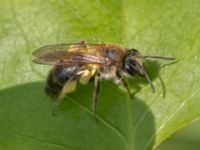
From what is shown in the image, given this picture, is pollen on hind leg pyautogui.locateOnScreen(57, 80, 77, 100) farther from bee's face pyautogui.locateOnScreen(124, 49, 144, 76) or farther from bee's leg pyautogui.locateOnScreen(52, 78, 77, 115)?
bee's face pyautogui.locateOnScreen(124, 49, 144, 76)

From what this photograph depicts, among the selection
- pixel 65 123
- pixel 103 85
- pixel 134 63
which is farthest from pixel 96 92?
pixel 134 63

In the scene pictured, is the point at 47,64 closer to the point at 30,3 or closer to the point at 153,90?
the point at 30,3

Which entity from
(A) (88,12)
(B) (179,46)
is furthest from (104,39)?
(B) (179,46)

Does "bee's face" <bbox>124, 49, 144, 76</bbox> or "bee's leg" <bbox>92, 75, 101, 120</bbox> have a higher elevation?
"bee's face" <bbox>124, 49, 144, 76</bbox>

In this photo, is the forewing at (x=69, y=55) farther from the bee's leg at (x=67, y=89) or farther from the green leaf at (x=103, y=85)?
the bee's leg at (x=67, y=89)

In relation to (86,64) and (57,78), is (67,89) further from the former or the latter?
(86,64)

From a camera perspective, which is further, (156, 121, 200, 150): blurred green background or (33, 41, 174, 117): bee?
(156, 121, 200, 150): blurred green background

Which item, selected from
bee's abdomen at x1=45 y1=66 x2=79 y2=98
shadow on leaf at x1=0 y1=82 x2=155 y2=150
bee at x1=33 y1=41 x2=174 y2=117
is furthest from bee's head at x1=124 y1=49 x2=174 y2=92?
bee's abdomen at x1=45 y1=66 x2=79 y2=98
